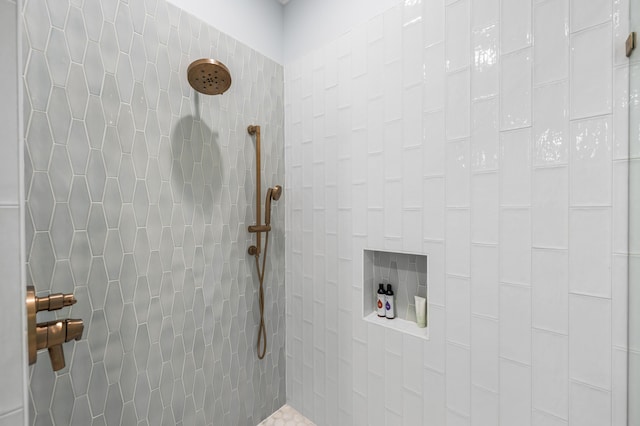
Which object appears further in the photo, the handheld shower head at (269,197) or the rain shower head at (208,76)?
the handheld shower head at (269,197)

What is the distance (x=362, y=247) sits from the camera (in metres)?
1.51

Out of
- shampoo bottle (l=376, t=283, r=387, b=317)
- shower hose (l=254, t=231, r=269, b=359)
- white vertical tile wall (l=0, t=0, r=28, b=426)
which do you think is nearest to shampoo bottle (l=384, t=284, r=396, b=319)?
shampoo bottle (l=376, t=283, r=387, b=317)

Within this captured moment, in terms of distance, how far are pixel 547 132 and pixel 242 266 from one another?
1438 millimetres

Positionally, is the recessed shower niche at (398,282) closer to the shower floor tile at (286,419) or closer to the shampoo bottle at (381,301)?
the shampoo bottle at (381,301)

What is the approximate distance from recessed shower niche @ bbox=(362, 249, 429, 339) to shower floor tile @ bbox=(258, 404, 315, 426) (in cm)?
79

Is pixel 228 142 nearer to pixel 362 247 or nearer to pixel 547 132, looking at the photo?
pixel 362 247

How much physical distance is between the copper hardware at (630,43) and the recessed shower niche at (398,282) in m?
0.90

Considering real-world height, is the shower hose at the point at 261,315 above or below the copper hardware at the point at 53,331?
below

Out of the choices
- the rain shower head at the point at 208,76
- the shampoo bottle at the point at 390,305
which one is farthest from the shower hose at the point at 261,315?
the rain shower head at the point at 208,76

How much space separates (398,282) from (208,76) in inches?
50.0

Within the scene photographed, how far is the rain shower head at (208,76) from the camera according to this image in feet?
3.96

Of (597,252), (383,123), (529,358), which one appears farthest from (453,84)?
(529,358)

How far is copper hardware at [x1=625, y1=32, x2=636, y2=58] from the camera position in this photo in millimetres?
832

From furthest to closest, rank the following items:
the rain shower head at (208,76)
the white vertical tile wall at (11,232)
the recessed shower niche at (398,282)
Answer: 1. the recessed shower niche at (398,282)
2. the rain shower head at (208,76)
3. the white vertical tile wall at (11,232)
